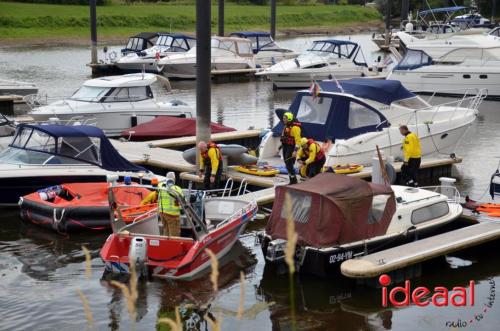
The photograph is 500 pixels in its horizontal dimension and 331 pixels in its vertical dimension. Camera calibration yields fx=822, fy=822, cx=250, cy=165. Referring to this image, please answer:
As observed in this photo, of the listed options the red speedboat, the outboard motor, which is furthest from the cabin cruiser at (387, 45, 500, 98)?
the outboard motor

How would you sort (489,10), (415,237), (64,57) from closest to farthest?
(415,237) < (64,57) < (489,10)

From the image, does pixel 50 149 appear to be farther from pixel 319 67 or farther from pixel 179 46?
pixel 179 46

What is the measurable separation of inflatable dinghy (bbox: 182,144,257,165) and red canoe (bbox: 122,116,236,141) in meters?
5.18

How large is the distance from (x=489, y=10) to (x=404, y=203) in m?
78.7

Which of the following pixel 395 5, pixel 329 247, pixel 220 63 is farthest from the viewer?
pixel 395 5

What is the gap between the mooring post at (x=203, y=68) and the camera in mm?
18156

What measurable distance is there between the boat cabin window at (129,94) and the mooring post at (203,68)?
8.52 m

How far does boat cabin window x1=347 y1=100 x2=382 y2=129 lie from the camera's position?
2088 cm

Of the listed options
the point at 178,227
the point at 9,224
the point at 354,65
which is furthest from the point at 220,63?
the point at 178,227

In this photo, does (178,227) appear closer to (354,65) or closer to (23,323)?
(23,323)

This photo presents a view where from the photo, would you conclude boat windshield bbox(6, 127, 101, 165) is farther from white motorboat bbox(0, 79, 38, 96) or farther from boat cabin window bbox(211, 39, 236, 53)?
boat cabin window bbox(211, 39, 236, 53)

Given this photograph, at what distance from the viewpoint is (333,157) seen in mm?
19984

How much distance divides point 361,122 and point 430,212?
604 centimetres

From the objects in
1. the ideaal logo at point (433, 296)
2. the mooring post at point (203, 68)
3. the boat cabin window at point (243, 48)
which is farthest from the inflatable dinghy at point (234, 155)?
the boat cabin window at point (243, 48)
